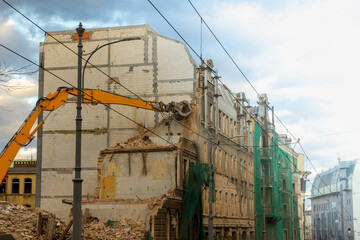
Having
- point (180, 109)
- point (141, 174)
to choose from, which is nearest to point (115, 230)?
point (141, 174)

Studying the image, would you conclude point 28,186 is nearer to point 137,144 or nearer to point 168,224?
point 137,144

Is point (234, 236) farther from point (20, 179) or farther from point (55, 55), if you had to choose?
point (20, 179)

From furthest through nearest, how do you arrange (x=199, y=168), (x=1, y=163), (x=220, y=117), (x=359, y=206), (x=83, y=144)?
(x=359, y=206) < (x=220, y=117) < (x=83, y=144) < (x=199, y=168) < (x=1, y=163)

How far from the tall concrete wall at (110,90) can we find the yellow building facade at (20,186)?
2686 centimetres

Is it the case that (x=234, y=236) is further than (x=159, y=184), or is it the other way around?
(x=234, y=236)

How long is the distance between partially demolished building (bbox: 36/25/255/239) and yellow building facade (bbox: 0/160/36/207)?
1060 inches

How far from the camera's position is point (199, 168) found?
40438mm

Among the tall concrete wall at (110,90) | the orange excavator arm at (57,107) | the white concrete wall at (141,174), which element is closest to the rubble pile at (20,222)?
the orange excavator arm at (57,107)

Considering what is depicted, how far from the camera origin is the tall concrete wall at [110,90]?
139ft

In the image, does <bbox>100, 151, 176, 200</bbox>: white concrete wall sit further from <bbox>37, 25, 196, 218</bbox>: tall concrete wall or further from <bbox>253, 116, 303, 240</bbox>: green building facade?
<bbox>253, 116, 303, 240</bbox>: green building facade

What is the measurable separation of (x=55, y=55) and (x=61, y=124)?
5145 millimetres

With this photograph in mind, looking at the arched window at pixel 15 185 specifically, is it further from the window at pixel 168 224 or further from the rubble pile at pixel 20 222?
the rubble pile at pixel 20 222

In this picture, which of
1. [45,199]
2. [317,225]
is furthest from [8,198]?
[317,225]

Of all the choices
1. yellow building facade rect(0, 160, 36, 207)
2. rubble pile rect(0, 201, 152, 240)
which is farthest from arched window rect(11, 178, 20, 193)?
rubble pile rect(0, 201, 152, 240)
